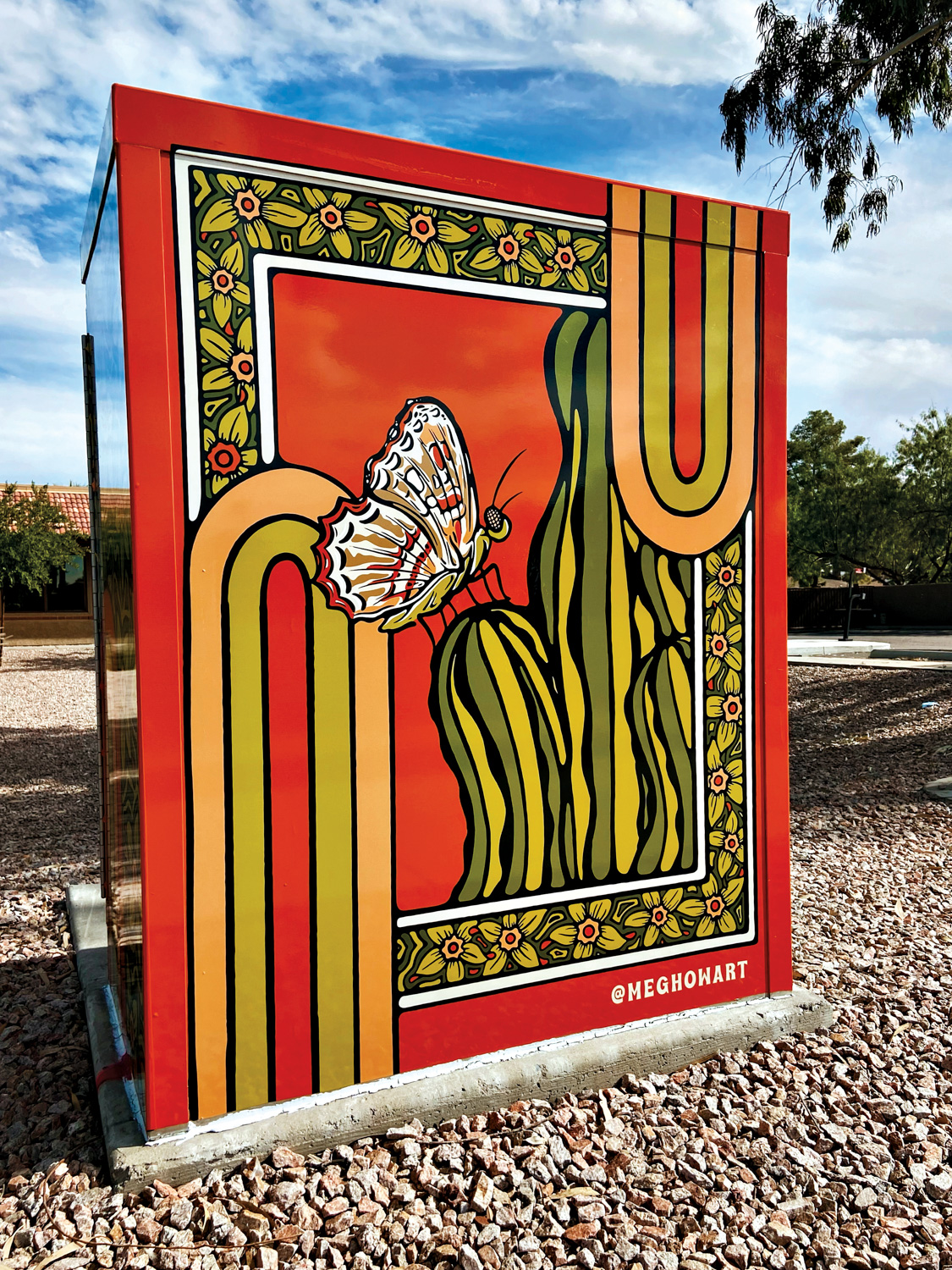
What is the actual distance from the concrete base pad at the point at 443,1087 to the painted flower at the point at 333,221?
224cm

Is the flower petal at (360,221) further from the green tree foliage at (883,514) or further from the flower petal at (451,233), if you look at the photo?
the green tree foliage at (883,514)

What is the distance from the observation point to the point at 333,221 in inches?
93.5

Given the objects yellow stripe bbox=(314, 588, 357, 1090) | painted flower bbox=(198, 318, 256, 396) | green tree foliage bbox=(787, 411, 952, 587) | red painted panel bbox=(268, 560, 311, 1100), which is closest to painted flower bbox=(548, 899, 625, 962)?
yellow stripe bbox=(314, 588, 357, 1090)

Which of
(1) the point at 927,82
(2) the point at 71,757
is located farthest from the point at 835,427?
(2) the point at 71,757

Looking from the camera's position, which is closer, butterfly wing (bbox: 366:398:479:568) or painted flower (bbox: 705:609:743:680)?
butterfly wing (bbox: 366:398:479:568)

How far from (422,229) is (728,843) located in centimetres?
210

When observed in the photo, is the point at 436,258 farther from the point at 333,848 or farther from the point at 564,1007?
the point at 564,1007

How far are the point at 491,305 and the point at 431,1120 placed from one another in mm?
2262

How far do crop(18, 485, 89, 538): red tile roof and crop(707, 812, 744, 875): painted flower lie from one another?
2371 cm

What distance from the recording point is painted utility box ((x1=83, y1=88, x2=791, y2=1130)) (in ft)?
7.37

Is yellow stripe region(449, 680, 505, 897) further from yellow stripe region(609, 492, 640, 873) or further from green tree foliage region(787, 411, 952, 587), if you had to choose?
green tree foliage region(787, 411, 952, 587)

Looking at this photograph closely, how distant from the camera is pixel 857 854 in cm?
532

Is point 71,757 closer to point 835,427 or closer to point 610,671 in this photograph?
point 610,671

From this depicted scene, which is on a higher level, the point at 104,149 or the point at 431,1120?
the point at 104,149
